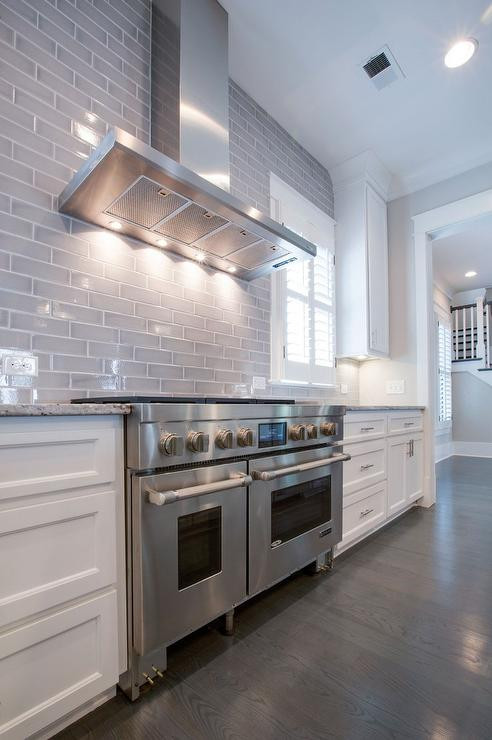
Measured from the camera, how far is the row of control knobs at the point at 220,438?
1.18 metres

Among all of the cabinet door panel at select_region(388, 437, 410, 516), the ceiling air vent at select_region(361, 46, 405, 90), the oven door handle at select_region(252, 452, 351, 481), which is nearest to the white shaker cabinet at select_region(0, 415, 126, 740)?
the oven door handle at select_region(252, 452, 351, 481)

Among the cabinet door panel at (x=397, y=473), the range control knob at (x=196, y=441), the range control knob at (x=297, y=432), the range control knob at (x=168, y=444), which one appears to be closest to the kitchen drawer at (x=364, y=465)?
the cabinet door panel at (x=397, y=473)

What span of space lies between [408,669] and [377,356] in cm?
252

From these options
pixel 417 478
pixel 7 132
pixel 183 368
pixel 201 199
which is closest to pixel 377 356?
pixel 417 478

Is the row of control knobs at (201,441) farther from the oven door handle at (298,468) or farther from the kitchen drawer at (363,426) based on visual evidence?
the kitchen drawer at (363,426)

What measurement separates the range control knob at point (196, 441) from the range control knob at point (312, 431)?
690 mm

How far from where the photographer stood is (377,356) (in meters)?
3.42

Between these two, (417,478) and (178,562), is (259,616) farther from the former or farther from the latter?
(417,478)

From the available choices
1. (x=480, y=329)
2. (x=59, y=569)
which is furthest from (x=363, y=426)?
(x=480, y=329)

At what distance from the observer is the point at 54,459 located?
1004 millimetres

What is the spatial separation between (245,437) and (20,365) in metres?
0.92

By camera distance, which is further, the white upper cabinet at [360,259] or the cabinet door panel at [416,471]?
the white upper cabinet at [360,259]

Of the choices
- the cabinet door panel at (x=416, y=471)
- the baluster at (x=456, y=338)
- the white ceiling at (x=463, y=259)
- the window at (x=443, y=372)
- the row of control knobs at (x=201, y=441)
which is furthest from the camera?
the baluster at (x=456, y=338)

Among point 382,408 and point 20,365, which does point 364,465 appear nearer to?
point 382,408
